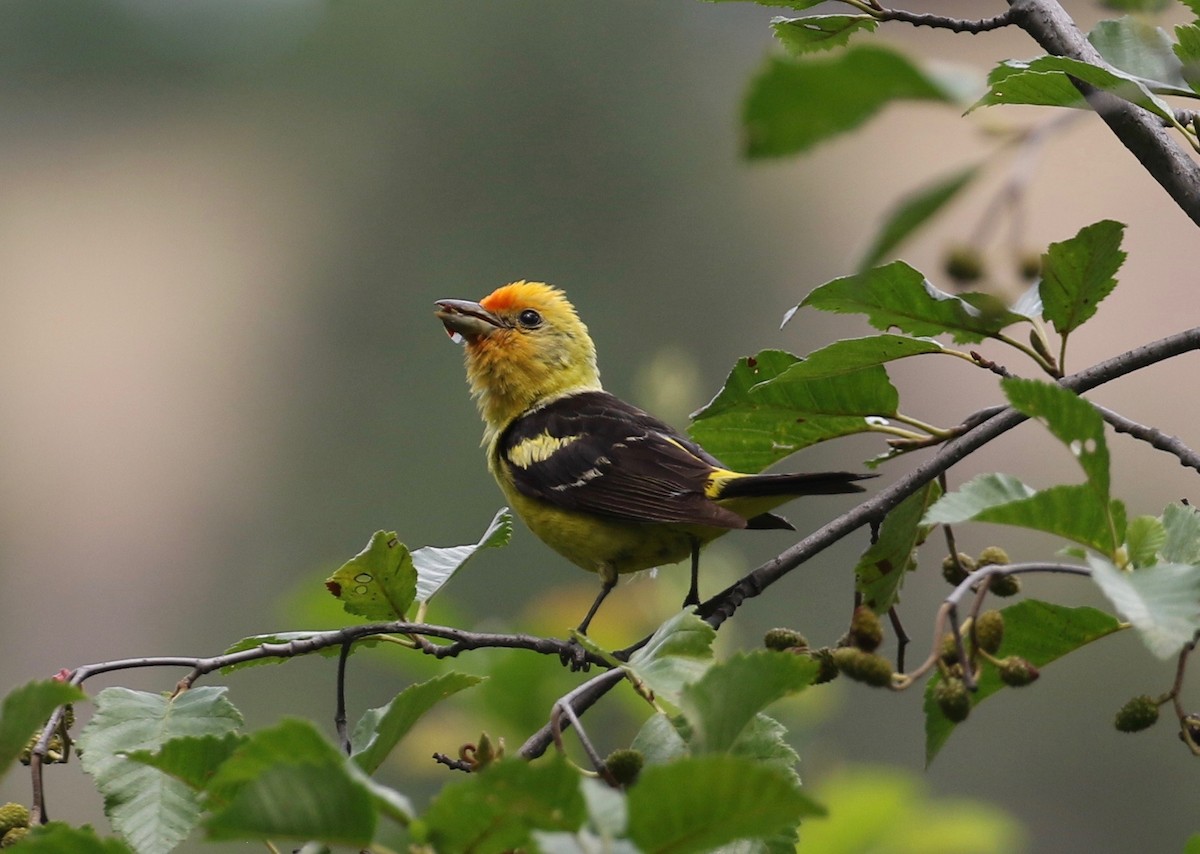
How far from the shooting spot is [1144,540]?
1.28 meters

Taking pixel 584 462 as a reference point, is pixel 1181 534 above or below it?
below

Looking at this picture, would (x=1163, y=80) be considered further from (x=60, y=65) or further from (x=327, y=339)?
(x=60, y=65)

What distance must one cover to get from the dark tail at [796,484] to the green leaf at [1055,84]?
0.90m

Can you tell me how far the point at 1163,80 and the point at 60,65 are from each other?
22.7 metres

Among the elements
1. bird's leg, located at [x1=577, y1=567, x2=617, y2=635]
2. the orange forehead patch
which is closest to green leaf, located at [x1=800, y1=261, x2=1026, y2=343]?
bird's leg, located at [x1=577, y1=567, x2=617, y2=635]

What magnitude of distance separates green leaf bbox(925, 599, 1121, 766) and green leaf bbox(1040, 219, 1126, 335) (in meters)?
0.48

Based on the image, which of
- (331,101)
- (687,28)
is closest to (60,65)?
(331,101)

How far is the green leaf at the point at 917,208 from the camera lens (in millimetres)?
680

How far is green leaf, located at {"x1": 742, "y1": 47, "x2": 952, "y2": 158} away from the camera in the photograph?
68 cm

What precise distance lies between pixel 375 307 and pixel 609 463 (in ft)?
49.5

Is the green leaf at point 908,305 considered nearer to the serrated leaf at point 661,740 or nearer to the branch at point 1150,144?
the branch at point 1150,144

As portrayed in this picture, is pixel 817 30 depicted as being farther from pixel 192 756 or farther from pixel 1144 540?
pixel 192 756

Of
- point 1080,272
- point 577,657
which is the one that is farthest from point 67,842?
point 1080,272

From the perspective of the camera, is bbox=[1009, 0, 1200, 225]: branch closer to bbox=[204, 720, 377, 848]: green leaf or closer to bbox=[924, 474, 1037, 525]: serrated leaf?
bbox=[924, 474, 1037, 525]: serrated leaf
